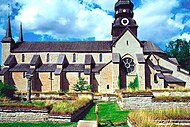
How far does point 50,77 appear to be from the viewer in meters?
47.1

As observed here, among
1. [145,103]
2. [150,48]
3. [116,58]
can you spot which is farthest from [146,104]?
[150,48]

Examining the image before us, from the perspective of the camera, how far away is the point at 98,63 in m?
49.0

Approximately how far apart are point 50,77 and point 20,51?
10.7m

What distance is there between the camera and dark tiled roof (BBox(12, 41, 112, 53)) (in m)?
50.2

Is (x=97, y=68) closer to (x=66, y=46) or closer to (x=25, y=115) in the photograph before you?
(x=66, y=46)

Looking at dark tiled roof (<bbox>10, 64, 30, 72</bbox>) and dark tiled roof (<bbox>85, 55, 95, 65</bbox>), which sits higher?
dark tiled roof (<bbox>85, 55, 95, 65</bbox>)

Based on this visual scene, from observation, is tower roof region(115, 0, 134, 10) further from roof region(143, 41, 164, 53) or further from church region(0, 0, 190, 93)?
roof region(143, 41, 164, 53)

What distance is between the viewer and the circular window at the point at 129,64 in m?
44.4

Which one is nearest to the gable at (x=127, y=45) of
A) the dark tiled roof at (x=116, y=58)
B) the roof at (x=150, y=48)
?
the dark tiled roof at (x=116, y=58)

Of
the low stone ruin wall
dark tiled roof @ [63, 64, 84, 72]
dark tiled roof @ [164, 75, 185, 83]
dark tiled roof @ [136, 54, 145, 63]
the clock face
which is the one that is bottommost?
the low stone ruin wall

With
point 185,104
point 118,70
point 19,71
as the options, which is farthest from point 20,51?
point 185,104

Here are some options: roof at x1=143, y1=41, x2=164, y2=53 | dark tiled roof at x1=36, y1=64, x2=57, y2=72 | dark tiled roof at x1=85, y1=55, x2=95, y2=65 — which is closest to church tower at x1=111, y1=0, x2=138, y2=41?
→ roof at x1=143, y1=41, x2=164, y2=53

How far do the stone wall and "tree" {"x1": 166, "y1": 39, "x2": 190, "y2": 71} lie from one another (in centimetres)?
5320

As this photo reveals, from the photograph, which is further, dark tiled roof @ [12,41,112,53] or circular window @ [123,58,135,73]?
dark tiled roof @ [12,41,112,53]
